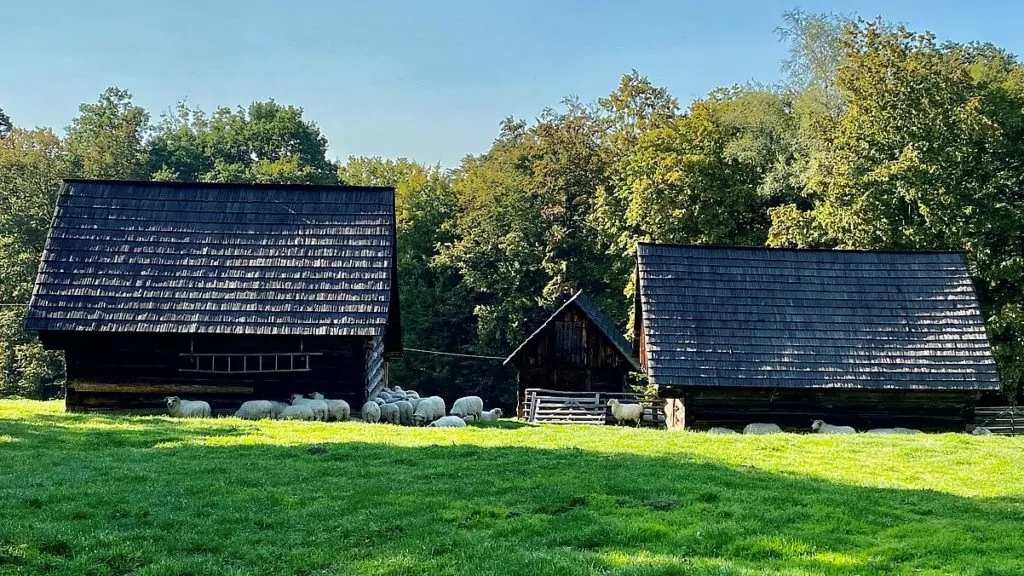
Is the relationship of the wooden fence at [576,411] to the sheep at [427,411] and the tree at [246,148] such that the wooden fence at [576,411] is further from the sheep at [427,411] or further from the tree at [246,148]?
the tree at [246,148]

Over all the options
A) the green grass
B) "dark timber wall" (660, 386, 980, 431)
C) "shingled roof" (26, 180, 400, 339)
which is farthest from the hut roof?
the green grass

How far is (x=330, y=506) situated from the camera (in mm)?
9211

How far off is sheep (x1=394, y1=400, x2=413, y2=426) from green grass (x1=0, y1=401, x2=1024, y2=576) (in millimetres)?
5966

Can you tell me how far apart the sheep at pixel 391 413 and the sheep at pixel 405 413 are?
54 mm

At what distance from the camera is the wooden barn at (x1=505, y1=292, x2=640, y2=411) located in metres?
31.1

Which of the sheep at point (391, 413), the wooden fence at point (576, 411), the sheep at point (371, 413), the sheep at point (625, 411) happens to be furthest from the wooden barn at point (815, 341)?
the sheep at point (371, 413)

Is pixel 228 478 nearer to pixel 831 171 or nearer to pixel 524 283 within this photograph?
pixel 831 171

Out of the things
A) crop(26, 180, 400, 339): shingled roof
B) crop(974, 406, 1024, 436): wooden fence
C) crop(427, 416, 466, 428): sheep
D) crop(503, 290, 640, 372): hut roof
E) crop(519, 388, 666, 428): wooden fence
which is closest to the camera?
crop(427, 416, 466, 428): sheep

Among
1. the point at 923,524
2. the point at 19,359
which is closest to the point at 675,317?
the point at 923,524

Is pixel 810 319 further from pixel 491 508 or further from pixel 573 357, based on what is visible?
pixel 491 508

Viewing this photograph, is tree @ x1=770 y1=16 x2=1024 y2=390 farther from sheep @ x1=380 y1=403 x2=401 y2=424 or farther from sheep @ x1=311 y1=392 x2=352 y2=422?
sheep @ x1=311 y1=392 x2=352 y2=422

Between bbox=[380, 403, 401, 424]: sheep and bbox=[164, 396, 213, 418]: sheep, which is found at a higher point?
bbox=[164, 396, 213, 418]: sheep

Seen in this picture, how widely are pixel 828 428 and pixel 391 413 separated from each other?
33.8 feet

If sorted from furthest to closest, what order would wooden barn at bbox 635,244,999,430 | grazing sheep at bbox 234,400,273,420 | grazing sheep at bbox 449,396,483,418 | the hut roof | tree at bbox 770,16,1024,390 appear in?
the hut roof, tree at bbox 770,16,1024,390, grazing sheep at bbox 449,396,483,418, wooden barn at bbox 635,244,999,430, grazing sheep at bbox 234,400,273,420
